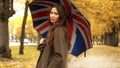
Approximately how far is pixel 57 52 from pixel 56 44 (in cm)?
10

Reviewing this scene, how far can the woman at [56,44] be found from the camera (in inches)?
192

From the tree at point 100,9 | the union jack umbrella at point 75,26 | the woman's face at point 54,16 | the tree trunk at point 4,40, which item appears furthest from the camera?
the tree at point 100,9

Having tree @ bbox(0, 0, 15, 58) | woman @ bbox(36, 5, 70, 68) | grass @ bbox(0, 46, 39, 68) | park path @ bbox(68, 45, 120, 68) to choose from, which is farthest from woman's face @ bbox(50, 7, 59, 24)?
tree @ bbox(0, 0, 15, 58)

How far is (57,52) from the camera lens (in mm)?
4859

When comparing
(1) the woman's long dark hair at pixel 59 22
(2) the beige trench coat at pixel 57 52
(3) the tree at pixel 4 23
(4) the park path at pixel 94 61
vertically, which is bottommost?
(4) the park path at pixel 94 61

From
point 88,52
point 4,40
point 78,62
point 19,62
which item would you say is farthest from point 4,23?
point 88,52

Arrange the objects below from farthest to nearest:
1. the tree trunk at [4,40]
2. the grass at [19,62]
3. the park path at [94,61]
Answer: the tree trunk at [4,40], the park path at [94,61], the grass at [19,62]

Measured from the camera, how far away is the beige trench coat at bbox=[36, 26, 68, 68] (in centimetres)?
486

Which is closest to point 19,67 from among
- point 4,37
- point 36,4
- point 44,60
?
point 4,37

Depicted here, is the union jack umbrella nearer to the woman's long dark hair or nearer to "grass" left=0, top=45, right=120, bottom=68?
the woman's long dark hair

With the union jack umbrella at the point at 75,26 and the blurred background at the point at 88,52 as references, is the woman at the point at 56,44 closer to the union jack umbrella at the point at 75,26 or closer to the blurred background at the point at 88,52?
the union jack umbrella at the point at 75,26

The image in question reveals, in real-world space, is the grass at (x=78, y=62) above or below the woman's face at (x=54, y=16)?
below

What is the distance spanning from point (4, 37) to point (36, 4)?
49.7 feet

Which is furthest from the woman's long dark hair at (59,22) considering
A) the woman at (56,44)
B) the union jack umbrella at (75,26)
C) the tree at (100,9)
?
the tree at (100,9)
